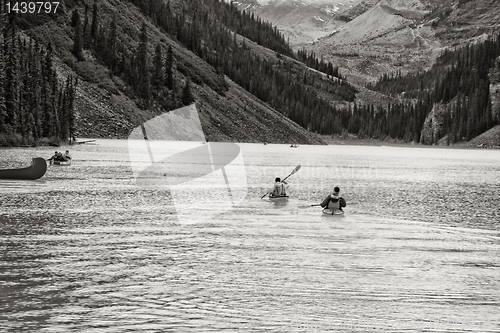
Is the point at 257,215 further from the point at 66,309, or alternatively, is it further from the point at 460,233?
the point at 66,309

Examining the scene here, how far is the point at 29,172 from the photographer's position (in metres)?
68.2

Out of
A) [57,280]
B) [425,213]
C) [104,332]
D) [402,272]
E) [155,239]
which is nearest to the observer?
[104,332]

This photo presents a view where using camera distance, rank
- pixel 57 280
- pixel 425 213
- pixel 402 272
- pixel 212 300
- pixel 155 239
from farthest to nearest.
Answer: pixel 425 213 < pixel 155 239 < pixel 402 272 < pixel 57 280 < pixel 212 300

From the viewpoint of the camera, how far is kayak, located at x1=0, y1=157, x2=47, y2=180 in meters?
67.5

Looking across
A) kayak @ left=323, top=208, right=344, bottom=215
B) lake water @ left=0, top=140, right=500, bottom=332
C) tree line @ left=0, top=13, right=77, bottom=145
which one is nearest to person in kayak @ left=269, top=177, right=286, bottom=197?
lake water @ left=0, top=140, right=500, bottom=332

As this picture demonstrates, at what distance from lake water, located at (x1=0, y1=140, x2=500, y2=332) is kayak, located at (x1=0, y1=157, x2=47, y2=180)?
8237 mm

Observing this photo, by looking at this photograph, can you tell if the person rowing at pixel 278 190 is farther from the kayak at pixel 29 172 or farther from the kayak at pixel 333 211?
the kayak at pixel 29 172

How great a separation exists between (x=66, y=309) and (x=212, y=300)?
5.24 metres

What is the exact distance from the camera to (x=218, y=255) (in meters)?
32.9

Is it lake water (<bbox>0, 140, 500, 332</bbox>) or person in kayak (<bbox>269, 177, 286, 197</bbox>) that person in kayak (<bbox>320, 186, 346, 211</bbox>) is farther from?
person in kayak (<bbox>269, 177, 286, 197</bbox>)

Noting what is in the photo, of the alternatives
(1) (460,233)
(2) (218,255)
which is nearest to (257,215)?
(1) (460,233)

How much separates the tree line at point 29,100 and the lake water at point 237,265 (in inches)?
3420

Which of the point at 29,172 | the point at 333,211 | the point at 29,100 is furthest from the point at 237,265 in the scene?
the point at 29,100

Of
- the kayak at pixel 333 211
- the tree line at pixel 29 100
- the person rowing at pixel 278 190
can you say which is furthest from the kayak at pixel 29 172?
the tree line at pixel 29 100
